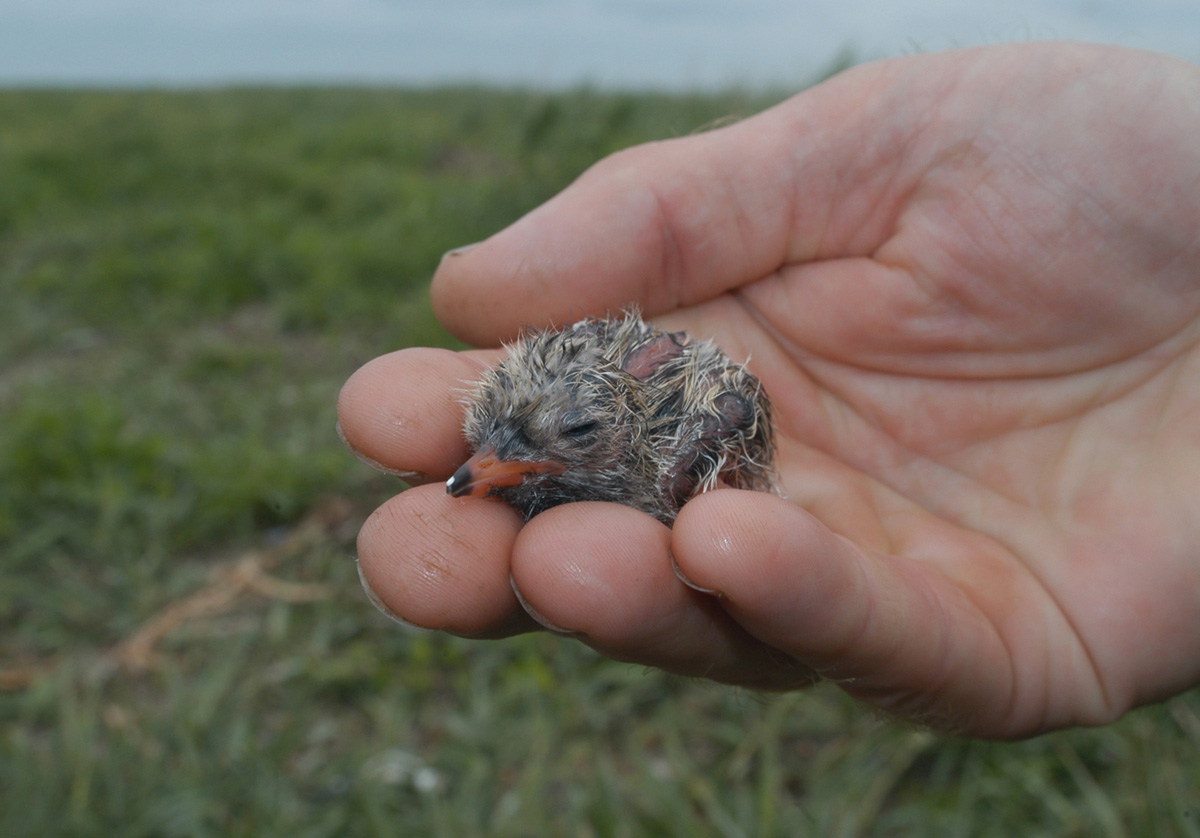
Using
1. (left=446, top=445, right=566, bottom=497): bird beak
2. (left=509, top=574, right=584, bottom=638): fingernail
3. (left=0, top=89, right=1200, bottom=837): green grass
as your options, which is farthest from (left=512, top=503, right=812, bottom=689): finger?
(left=0, top=89, right=1200, bottom=837): green grass

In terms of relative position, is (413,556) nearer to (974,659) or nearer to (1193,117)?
(974,659)

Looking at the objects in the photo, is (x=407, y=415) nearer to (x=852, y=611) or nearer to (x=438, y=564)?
(x=438, y=564)

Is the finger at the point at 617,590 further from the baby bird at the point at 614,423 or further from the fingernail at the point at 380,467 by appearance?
the fingernail at the point at 380,467

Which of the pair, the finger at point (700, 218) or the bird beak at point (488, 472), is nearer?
the bird beak at point (488, 472)

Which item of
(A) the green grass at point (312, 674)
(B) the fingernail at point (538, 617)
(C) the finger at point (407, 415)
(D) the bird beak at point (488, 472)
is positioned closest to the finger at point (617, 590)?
(B) the fingernail at point (538, 617)

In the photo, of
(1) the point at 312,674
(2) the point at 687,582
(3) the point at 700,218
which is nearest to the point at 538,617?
(2) the point at 687,582

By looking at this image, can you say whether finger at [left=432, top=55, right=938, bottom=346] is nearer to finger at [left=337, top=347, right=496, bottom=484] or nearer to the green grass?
finger at [left=337, top=347, right=496, bottom=484]

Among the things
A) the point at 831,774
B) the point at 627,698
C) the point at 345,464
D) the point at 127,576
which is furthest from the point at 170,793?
the point at 831,774
